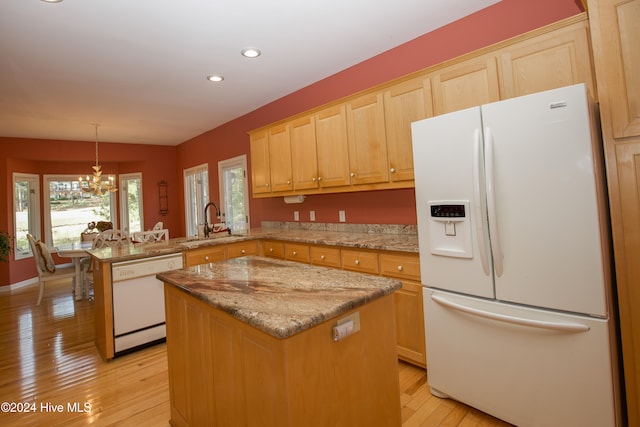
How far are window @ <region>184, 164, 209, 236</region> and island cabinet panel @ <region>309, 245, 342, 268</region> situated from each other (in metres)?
3.68

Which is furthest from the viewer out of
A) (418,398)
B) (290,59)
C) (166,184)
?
(166,184)

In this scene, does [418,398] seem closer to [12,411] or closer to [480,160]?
[480,160]

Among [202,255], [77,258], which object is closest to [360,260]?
[202,255]

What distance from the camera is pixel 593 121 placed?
1433 millimetres

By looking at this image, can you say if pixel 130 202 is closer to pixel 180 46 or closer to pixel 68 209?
pixel 68 209

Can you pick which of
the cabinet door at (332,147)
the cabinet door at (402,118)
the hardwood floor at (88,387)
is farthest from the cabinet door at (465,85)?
the hardwood floor at (88,387)

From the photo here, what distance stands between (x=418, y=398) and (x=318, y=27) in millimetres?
2793

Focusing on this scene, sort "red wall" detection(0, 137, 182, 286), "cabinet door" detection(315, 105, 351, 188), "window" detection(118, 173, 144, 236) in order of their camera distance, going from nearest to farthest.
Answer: "cabinet door" detection(315, 105, 351, 188)
"red wall" detection(0, 137, 182, 286)
"window" detection(118, 173, 144, 236)

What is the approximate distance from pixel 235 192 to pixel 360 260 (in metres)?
3.24

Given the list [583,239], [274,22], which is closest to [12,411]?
[274,22]

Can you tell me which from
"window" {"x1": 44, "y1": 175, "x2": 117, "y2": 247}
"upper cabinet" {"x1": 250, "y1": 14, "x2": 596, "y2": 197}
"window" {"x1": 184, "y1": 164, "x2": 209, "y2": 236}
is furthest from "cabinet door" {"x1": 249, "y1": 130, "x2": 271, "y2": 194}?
"window" {"x1": 44, "y1": 175, "x2": 117, "y2": 247}

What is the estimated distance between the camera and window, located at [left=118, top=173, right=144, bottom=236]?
687 centimetres

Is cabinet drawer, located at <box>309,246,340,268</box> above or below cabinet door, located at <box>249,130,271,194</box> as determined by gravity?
below

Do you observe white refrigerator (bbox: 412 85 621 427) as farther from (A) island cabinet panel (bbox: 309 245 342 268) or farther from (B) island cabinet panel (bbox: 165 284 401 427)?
(A) island cabinet panel (bbox: 309 245 342 268)
